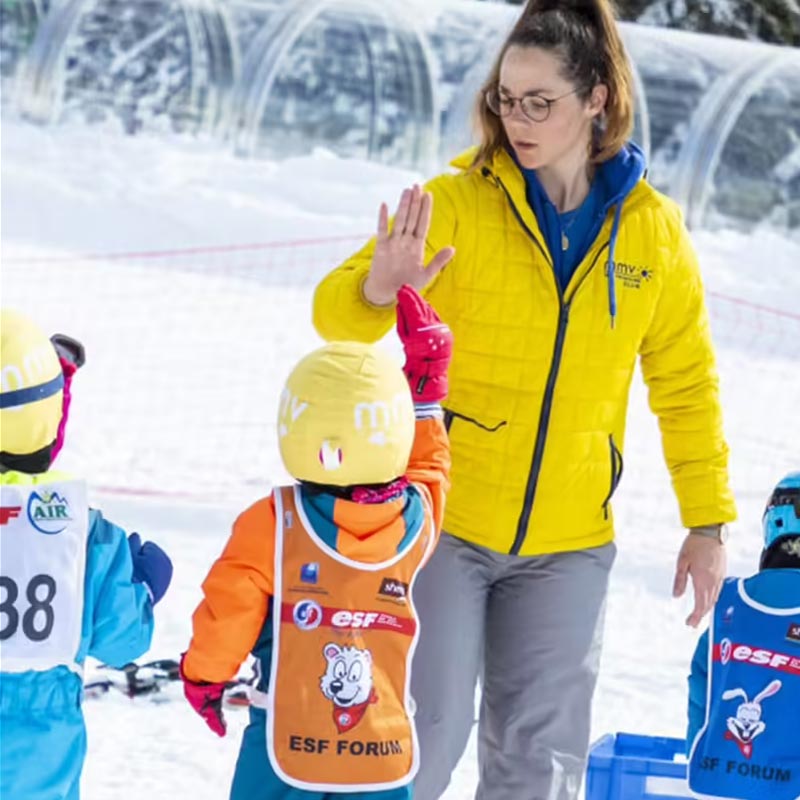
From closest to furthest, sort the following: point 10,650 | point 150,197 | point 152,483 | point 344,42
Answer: point 10,650, point 152,483, point 150,197, point 344,42

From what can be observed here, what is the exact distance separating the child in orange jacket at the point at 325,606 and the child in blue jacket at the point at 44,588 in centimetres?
18

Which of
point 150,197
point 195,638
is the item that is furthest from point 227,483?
point 150,197

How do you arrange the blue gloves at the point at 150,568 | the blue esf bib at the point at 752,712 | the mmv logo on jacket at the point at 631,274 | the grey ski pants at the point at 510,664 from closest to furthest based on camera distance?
the blue gloves at the point at 150,568 → the blue esf bib at the point at 752,712 → the grey ski pants at the point at 510,664 → the mmv logo on jacket at the point at 631,274

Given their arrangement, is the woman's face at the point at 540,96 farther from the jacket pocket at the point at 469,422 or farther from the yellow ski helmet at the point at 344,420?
the yellow ski helmet at the point at 344,420

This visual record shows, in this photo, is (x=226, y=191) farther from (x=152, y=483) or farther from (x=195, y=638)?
(x=195, y=638)

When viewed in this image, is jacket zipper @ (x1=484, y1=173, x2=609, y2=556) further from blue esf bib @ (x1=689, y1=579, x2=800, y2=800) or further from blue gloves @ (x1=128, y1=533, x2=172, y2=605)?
blue gloves @ (x1=128, y1=533, x2=172, y2=605)

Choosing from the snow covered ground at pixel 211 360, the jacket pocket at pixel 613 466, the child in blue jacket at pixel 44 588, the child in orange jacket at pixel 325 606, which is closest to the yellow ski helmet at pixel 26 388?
the child in blue jacket at pixel 44 588

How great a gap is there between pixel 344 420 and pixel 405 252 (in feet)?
1.47

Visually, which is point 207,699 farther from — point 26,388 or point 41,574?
point 26,388

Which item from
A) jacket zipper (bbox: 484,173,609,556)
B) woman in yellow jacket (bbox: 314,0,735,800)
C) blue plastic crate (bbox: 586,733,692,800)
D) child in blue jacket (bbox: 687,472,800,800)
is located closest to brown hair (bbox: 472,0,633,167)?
woman in yellow jacket (bbox: 314,0,735,800)

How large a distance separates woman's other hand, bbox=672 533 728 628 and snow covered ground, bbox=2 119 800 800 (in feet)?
3.74

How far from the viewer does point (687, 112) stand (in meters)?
15.5

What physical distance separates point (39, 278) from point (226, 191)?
118 inches

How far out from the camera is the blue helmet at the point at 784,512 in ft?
11.1
